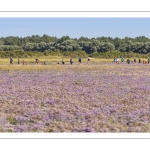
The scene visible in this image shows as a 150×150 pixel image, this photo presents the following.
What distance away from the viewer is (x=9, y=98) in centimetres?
2095

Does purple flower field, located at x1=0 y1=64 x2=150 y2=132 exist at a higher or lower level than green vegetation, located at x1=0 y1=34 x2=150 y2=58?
lower

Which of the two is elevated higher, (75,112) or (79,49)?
(79,49)

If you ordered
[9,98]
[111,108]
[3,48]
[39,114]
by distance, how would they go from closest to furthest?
[39,114]
[111,108]
[9,98]
[3,48]

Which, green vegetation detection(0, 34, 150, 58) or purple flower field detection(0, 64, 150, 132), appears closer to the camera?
purple flower field detection(0, 64, 150, 132)

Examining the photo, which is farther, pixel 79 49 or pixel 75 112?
pixel 79 49

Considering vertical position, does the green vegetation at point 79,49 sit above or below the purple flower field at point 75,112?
above

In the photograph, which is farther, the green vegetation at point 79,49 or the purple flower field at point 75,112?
the green vegetation at point 79,49

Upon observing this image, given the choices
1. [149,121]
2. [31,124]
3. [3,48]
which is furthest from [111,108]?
[3,48]

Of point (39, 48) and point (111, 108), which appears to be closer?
point (111, 108)
